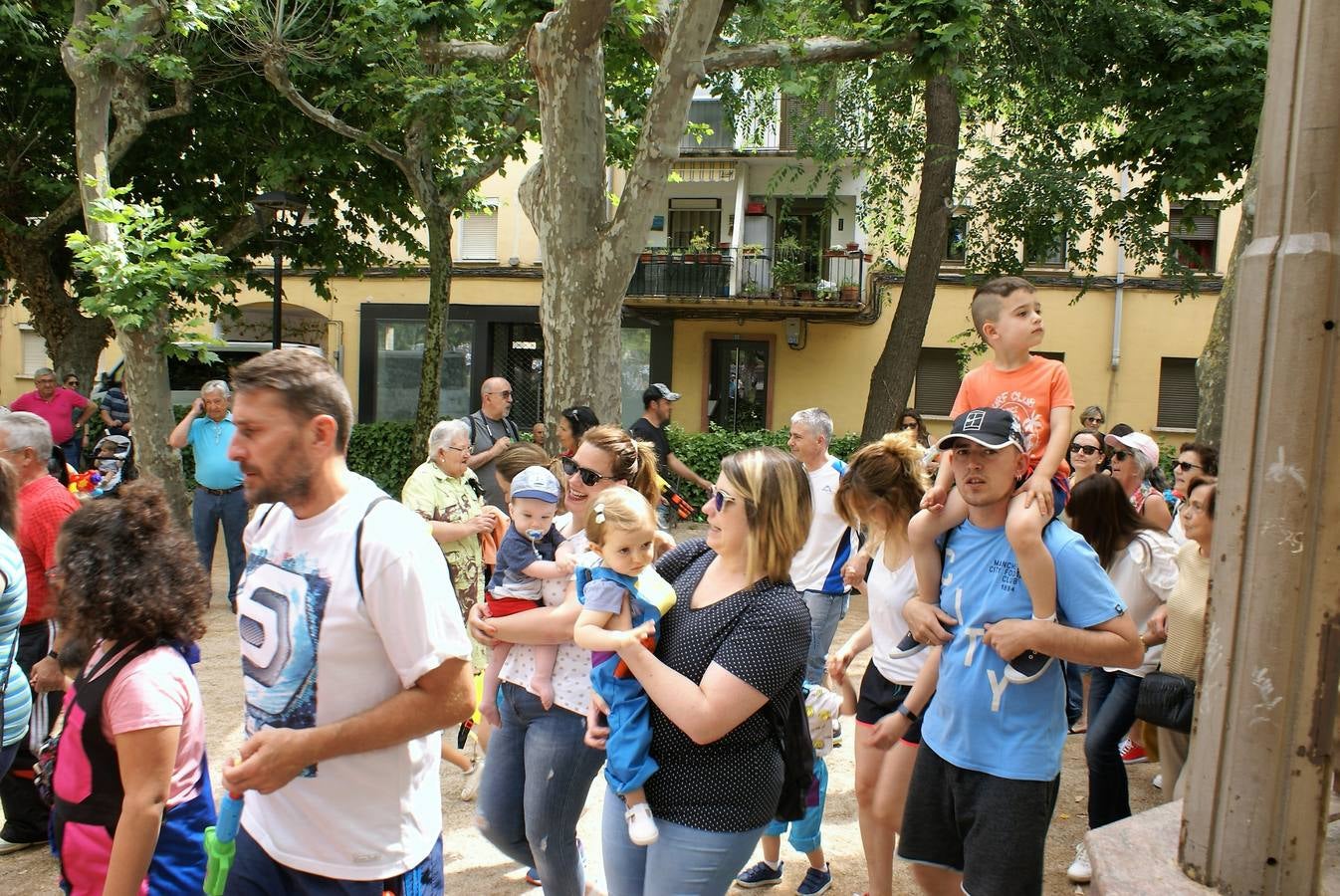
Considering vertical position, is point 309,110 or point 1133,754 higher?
point 309,110

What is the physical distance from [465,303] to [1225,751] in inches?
985

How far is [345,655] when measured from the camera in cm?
228

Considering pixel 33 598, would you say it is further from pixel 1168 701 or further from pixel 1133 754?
pixel 1133 754

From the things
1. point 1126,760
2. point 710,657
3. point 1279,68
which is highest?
point 1279,68

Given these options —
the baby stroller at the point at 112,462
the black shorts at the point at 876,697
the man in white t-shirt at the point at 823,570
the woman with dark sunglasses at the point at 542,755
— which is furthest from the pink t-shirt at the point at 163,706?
the baby stroller at the point at 112,462

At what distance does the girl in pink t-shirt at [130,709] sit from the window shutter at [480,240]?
2385cm

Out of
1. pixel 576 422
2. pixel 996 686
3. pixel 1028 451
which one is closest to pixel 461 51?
pixel 576 422

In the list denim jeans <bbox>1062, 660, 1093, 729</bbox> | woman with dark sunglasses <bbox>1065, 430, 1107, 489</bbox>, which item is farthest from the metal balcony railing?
denim jeans <bbox>1062, 660, 1093, 729</bbox>

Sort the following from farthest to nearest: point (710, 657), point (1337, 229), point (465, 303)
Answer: point (465, 303)
point (710, 657)
point (1337, 229)

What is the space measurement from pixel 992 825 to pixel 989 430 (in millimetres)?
1084

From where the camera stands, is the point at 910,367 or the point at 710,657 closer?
the point at 710,657

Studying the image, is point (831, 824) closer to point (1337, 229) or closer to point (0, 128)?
point (1337, 229)

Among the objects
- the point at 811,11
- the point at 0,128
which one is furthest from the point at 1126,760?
the point at 0,128

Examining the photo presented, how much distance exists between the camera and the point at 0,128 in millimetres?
15023
